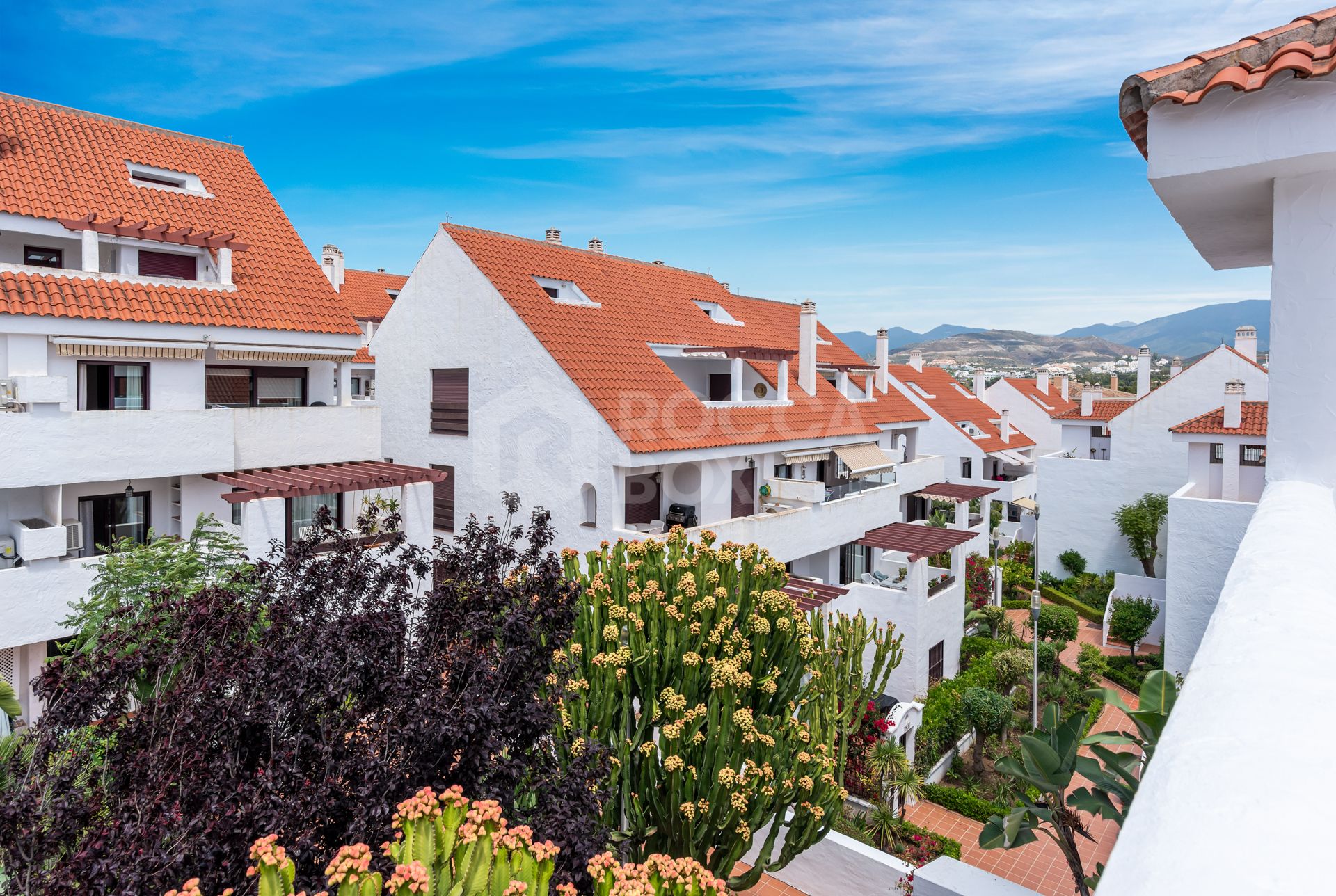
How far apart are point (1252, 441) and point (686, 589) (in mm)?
29858

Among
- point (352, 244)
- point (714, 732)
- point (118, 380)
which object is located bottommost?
point (714, 732)

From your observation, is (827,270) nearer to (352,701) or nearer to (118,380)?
(118,380)

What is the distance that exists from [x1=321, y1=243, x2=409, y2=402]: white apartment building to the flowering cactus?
3476 cm

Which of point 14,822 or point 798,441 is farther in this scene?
point 798,441

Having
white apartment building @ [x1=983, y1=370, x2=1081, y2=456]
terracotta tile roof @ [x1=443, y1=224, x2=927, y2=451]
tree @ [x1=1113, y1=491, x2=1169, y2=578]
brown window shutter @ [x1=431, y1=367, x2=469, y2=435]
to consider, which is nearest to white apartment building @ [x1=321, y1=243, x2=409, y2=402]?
brown window shutter @ [x1=431, y1=367, x2=469, y2=435]

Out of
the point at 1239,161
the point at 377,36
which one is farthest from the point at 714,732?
the point at 377,36

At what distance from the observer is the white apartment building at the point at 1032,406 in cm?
7312

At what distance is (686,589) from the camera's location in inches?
457

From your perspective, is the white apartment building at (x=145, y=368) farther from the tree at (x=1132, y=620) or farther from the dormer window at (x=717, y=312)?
the tree at (x=1132, y=620)

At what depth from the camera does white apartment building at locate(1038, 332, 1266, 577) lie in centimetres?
4538

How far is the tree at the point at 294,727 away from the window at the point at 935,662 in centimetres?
2159

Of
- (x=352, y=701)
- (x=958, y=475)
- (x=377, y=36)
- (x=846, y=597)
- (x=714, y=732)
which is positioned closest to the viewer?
(x=352, y=701)

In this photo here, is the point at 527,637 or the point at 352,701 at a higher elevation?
the point at 527,637

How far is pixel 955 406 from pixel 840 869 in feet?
166
